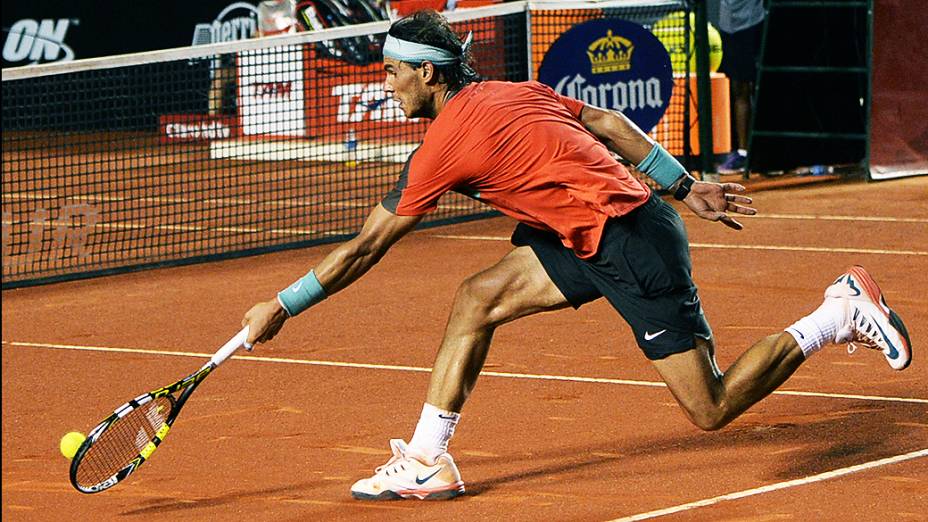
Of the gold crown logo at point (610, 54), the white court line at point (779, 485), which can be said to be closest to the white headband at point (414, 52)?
the white court line at point (779, 485)

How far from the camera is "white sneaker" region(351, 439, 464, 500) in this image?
5301 mm

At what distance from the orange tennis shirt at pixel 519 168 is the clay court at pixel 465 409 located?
2.92 ft

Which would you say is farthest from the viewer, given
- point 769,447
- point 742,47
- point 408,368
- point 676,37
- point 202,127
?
point 202,127

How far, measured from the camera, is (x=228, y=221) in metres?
12.5

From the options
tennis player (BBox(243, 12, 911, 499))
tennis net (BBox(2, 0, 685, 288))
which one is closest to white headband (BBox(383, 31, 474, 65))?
tennis player (BBox(243, 12, 911, 499))

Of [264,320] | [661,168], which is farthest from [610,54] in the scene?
[264,320]

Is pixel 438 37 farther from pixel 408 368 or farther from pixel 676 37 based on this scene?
pixel 676 37

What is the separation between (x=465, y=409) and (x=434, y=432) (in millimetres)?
1250

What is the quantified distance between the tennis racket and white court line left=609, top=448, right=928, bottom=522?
1.29m

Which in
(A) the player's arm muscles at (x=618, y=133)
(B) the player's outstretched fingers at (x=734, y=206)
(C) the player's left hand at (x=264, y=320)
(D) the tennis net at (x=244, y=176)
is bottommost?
(D) the tennis net at (x=244, y=176)

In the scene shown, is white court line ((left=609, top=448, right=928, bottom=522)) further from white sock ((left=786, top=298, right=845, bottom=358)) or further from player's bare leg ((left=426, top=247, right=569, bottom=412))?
player's bare leg ((left=426, top=247, right=569, bottom=412))

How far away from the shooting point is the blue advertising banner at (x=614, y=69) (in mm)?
12695

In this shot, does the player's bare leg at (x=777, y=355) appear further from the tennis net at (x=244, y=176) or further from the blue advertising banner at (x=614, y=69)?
the blue advertising banner at (x=614, y=69)

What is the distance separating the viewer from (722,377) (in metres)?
5.31
